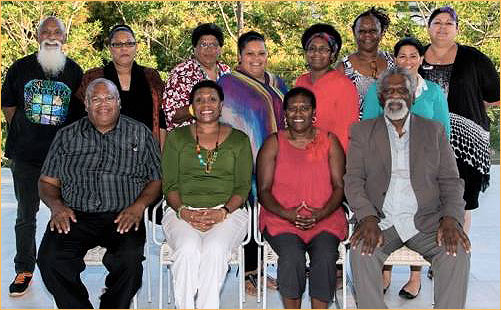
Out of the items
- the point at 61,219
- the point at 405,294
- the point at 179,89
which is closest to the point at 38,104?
the point at 179,89

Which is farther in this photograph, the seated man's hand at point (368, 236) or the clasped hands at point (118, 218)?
the clasped hands at point (118, 218)

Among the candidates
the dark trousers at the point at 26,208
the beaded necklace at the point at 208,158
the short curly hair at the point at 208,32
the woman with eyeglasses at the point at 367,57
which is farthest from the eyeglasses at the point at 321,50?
the dark trousers at the point at 26,208

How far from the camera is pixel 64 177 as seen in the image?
4387 millimetres

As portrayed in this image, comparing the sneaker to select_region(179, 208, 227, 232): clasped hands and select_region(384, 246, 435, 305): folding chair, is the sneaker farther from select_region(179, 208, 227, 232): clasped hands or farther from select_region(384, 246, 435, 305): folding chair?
select_region(384, 246, 435, 305): folding chair

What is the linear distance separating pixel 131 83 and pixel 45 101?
550 millimetres

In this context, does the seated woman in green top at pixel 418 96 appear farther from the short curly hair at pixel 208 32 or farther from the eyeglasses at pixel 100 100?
the eyeglasses at pixel 100 100

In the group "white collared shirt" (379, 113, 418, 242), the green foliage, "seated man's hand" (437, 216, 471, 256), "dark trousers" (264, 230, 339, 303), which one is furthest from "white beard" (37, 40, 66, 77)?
the green foliage

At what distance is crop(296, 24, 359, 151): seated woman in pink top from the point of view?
4734mm

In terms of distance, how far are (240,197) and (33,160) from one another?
1.49m

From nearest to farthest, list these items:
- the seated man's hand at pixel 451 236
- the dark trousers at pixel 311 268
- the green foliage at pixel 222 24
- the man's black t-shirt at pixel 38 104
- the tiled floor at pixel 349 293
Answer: the seated man's hand at pixel 451 236 → the dark trousers at pixel 311 268 → the tiled floor at pixel 349 293 → the man's black t-shirt at pixel 38 104 → the green foliage at pixel 222 24

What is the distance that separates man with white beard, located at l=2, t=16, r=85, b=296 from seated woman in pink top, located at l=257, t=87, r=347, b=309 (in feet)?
4.58

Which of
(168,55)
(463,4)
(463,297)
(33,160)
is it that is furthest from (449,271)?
(168,55)

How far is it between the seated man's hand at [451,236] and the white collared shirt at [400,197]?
159 millimetres

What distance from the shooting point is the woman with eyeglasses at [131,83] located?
488 cm
